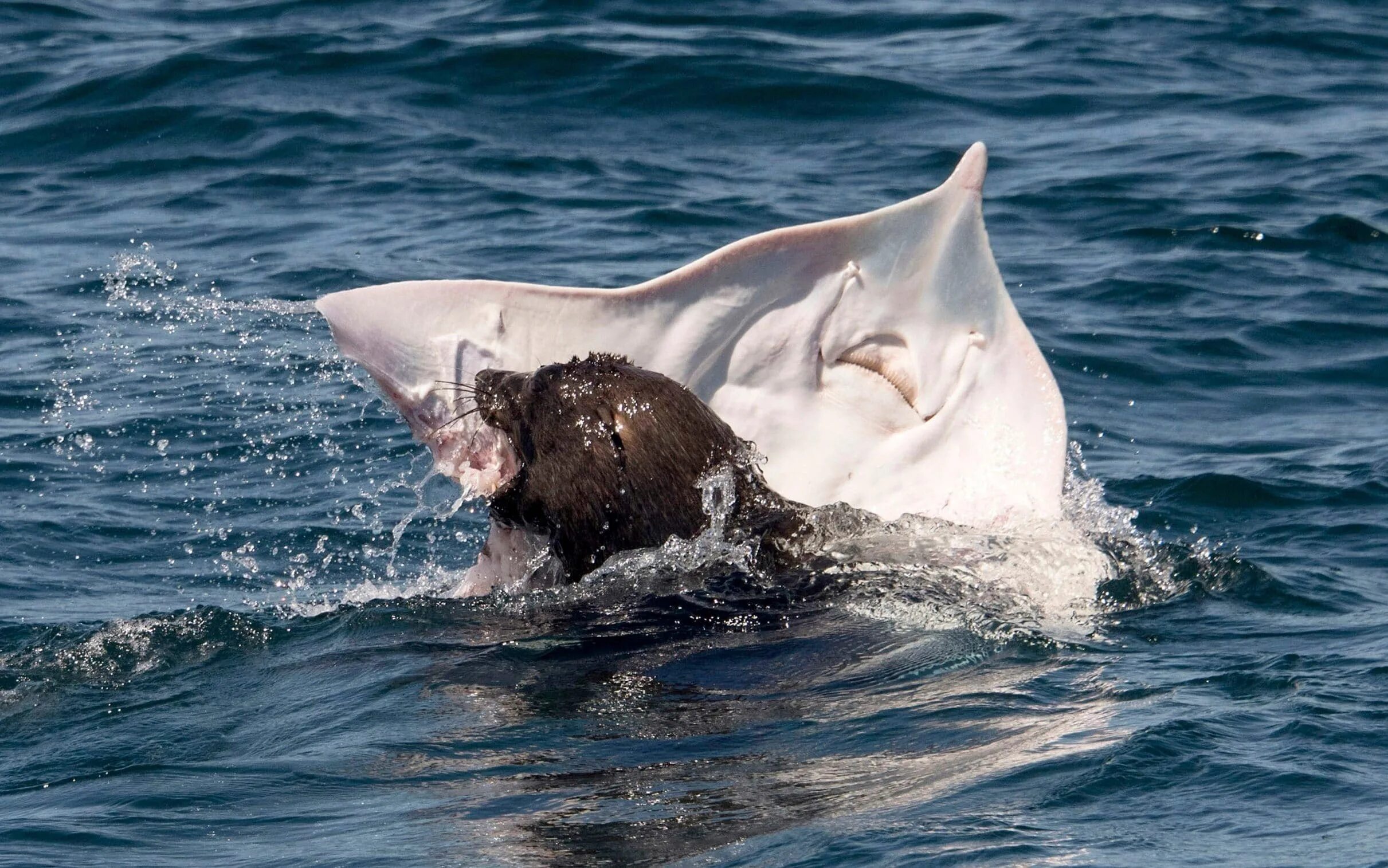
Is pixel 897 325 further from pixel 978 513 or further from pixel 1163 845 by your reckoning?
pixel 1163 845

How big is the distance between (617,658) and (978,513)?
4.32 ft

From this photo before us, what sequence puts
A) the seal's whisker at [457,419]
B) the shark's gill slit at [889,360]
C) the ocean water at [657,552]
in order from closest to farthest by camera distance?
the ocean water at [657,552], the seal's whisker at [457,419], the shark's gill slit at [889,360]

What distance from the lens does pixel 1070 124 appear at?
1363cm

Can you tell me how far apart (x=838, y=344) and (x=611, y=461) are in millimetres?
836

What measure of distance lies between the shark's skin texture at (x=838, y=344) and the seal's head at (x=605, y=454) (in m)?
0.17

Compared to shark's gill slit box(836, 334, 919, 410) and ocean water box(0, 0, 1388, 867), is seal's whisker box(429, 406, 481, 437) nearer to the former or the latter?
ocean water box(0, 0, 1388, 867)

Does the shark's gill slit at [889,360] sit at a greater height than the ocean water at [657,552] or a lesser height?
greater

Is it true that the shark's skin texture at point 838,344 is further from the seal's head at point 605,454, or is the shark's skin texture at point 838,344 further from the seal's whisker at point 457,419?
the seal's head at point 605,454

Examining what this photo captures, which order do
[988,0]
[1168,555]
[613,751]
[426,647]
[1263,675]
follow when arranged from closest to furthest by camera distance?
[613,751] < [1263,675] < [426,647] < [1168,555] < [988,0]

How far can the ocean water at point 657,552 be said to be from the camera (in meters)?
4.15

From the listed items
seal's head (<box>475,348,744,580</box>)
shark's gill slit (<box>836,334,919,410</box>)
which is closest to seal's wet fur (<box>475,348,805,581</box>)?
seal's head (<box>475,348,744,580</box>)

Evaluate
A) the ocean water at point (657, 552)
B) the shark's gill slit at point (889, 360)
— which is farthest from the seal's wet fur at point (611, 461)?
the shark's gill slit at point (889, 360)

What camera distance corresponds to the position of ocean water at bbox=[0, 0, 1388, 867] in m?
4.15

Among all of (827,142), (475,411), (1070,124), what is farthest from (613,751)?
(1070,124)
